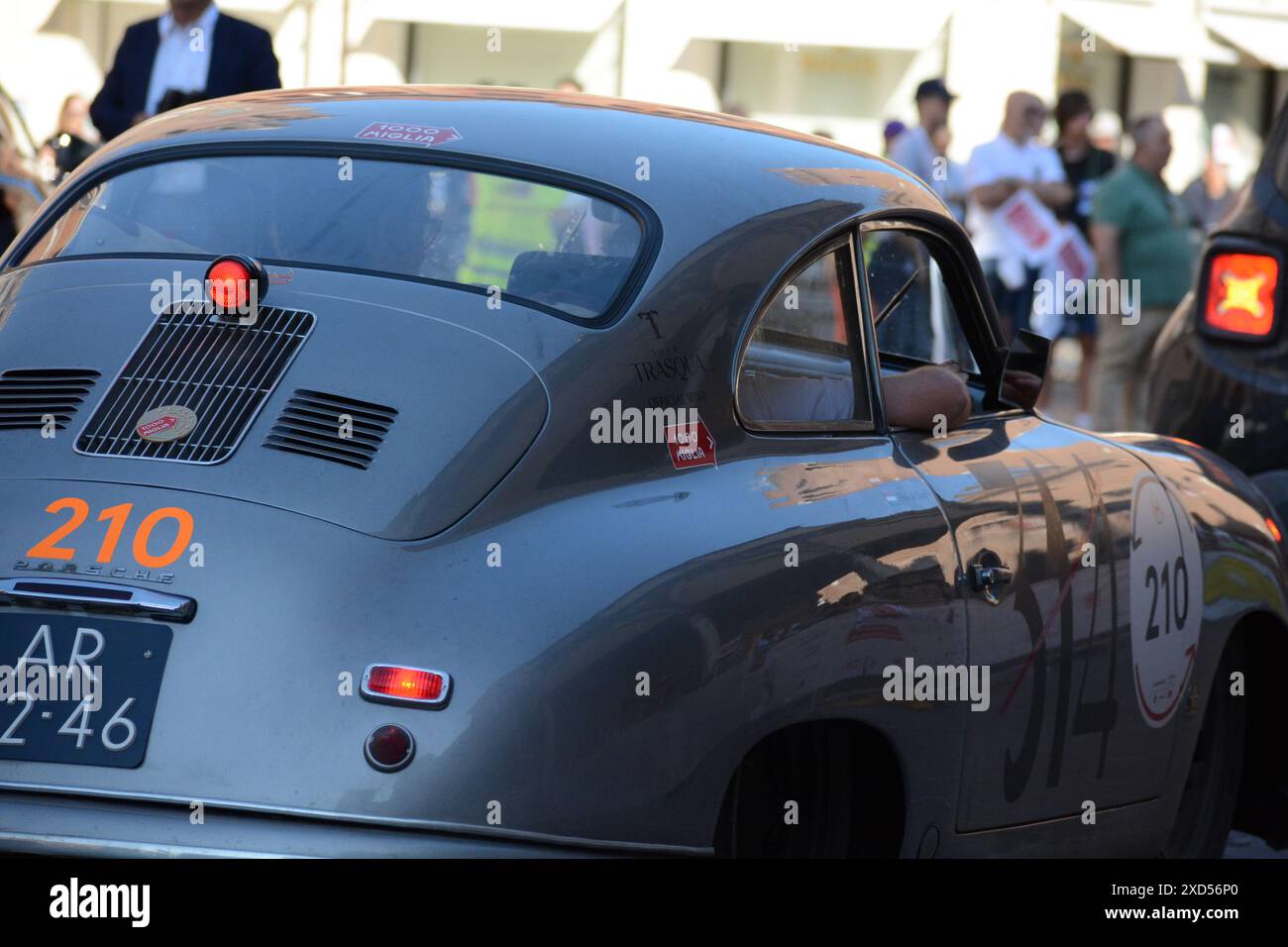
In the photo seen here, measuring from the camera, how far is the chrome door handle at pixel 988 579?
3906 mm

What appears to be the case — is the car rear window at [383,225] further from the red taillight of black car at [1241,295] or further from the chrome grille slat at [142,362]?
the red taillight of black car at [1241,295]

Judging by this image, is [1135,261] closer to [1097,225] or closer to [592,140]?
[1097,225]

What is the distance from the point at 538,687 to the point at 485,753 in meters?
0.12

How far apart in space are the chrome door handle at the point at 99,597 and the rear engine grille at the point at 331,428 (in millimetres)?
321

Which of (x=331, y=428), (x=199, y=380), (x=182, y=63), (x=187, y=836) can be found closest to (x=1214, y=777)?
(x=331, y=428)

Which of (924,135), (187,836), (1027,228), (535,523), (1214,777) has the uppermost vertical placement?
(924,135)

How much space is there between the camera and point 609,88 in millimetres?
23750

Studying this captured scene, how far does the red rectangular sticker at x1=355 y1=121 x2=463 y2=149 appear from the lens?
12.8 ft

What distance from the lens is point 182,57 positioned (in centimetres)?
779

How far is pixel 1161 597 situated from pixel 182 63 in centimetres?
463

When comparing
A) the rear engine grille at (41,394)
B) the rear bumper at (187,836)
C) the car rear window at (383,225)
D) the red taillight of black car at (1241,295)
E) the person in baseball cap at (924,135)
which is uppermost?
the person in baseball cap at (924,135)

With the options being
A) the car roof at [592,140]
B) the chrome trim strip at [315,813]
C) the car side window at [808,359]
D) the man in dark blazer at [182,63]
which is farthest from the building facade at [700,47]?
the chrome trim strip at [315,813]

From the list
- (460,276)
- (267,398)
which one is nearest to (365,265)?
(460,276)
